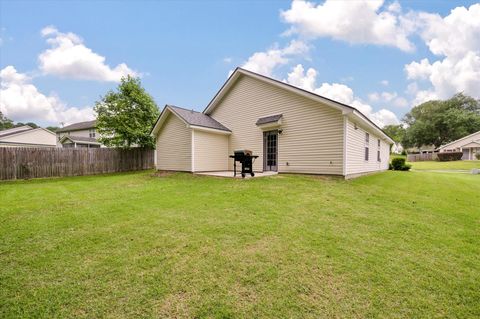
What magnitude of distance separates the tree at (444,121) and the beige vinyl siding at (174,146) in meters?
54.4

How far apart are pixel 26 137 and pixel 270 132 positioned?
35133 mm

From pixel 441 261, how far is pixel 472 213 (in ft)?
12.0

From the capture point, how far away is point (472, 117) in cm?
4159

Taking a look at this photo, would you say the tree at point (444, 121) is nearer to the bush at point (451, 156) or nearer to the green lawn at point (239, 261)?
the bush at point (451, 156)

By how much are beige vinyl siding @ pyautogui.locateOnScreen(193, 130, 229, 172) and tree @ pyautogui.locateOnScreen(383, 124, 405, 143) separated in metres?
55.2

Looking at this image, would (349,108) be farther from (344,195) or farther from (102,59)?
(102,59)

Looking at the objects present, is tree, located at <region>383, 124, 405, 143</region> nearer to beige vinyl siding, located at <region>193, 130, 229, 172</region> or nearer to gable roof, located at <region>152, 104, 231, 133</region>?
beige vinyl siding, located at <region>193, 130, 229, 172</region>

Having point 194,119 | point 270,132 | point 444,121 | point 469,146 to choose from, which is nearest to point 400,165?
point 270,132

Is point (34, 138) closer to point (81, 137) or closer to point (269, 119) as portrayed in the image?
point (81, 137)

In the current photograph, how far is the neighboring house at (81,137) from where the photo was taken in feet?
99.7

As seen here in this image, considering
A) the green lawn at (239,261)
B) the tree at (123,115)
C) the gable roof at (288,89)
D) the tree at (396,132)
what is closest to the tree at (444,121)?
the tree at (396,132)

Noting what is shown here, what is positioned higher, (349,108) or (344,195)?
(349,108)

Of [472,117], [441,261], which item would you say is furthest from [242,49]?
[472,117]

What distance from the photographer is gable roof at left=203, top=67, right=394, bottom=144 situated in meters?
9.13
